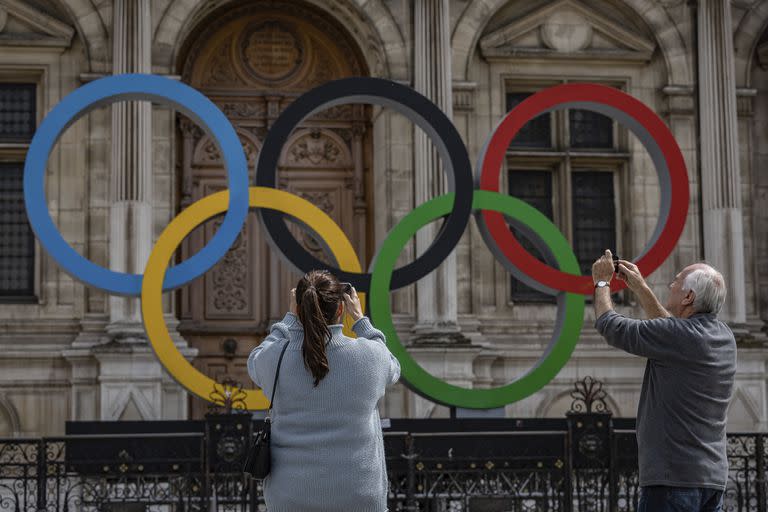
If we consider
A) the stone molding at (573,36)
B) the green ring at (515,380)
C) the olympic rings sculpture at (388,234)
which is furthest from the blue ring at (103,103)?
the stone molding at (573,36)

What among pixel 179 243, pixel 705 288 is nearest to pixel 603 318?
pixel 705 288

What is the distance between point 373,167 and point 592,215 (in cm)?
362

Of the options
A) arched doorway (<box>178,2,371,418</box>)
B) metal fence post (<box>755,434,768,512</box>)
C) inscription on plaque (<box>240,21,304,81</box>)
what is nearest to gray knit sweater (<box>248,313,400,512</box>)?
metal fence post (<box>755,434,768,512</box>)

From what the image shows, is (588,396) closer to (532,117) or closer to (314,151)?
(532,117)

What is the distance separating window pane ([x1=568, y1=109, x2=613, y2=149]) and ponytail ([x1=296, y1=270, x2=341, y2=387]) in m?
15.3

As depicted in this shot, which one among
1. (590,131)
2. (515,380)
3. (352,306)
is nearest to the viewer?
(352,306)

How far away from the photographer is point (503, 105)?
19.7 meters

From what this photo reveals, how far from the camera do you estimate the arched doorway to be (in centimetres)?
1939

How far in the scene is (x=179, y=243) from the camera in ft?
44.7

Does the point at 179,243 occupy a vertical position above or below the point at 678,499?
above

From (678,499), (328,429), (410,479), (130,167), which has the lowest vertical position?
(410,479)

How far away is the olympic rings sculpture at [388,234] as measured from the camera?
1338 centimetres

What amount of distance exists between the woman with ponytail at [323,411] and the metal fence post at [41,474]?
6.14 m

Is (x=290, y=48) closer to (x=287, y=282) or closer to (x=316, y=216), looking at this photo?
(x=287, y=282)
